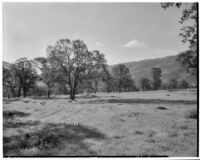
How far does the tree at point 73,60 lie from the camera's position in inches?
1794

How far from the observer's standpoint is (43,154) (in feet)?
29.7

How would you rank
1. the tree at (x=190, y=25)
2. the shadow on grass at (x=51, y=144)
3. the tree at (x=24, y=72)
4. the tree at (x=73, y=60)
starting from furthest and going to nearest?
the tree at (x=24, y=72), the tree at (x=73, y=60), the tree at (x=190, y=25), the shadow on grass at (x=51, y=144)

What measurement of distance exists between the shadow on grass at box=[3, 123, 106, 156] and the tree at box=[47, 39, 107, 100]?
34128 millimetres

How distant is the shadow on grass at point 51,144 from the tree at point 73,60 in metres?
34.1

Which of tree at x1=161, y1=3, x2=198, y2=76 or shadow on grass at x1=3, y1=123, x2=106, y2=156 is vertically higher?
tree at x1=161, y1=3, x2=198, y2=76

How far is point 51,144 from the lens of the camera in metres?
10.2

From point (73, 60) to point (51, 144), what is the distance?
37.7 m

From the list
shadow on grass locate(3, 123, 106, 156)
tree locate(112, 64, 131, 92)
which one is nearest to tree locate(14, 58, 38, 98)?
tree locate(112, 64, 131, 92)

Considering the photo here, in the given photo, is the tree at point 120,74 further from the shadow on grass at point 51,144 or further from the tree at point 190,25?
the shadow on grass at point 51,144

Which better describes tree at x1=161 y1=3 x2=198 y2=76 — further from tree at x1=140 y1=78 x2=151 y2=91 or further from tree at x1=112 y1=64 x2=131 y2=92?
tree at x1=140 y1=78 x2=151 y2=91

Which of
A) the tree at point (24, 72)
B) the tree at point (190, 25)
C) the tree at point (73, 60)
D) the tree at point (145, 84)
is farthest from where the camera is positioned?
the tree at point (145, 84)

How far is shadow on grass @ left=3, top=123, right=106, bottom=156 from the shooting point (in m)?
9.18

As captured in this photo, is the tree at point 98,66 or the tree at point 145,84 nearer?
the tree at point 98,66

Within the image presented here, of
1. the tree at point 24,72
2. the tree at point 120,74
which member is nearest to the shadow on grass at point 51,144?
the tree at point 24,72
